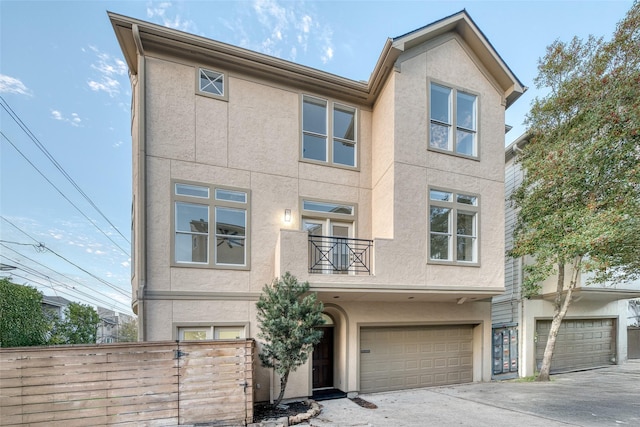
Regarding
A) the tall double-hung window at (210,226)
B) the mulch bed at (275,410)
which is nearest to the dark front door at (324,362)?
the mulch bed at (275,410)

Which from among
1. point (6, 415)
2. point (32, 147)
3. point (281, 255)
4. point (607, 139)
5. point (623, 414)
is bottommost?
point (623, 414)

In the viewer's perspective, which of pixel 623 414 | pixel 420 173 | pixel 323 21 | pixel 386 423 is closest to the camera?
pixel 386 423

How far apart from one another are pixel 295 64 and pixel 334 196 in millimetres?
3599

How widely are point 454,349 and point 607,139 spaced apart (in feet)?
23.4

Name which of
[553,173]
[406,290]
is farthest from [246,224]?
[553,173]

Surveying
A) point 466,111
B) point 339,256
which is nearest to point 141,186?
point 339,256

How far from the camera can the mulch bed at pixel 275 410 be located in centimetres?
630

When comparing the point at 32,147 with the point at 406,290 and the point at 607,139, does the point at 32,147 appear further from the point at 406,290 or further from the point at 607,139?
the point at 607,139

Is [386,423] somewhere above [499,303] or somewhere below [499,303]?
below

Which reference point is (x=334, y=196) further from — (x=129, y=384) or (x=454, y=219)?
(x=129, y=384)

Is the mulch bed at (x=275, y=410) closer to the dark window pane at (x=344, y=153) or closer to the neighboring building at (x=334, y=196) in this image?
the neighboring building at (x=334, y=196)

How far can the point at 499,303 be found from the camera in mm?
11570

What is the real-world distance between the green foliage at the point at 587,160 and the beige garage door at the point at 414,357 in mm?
3022

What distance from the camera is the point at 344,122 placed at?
9195 millimetres
